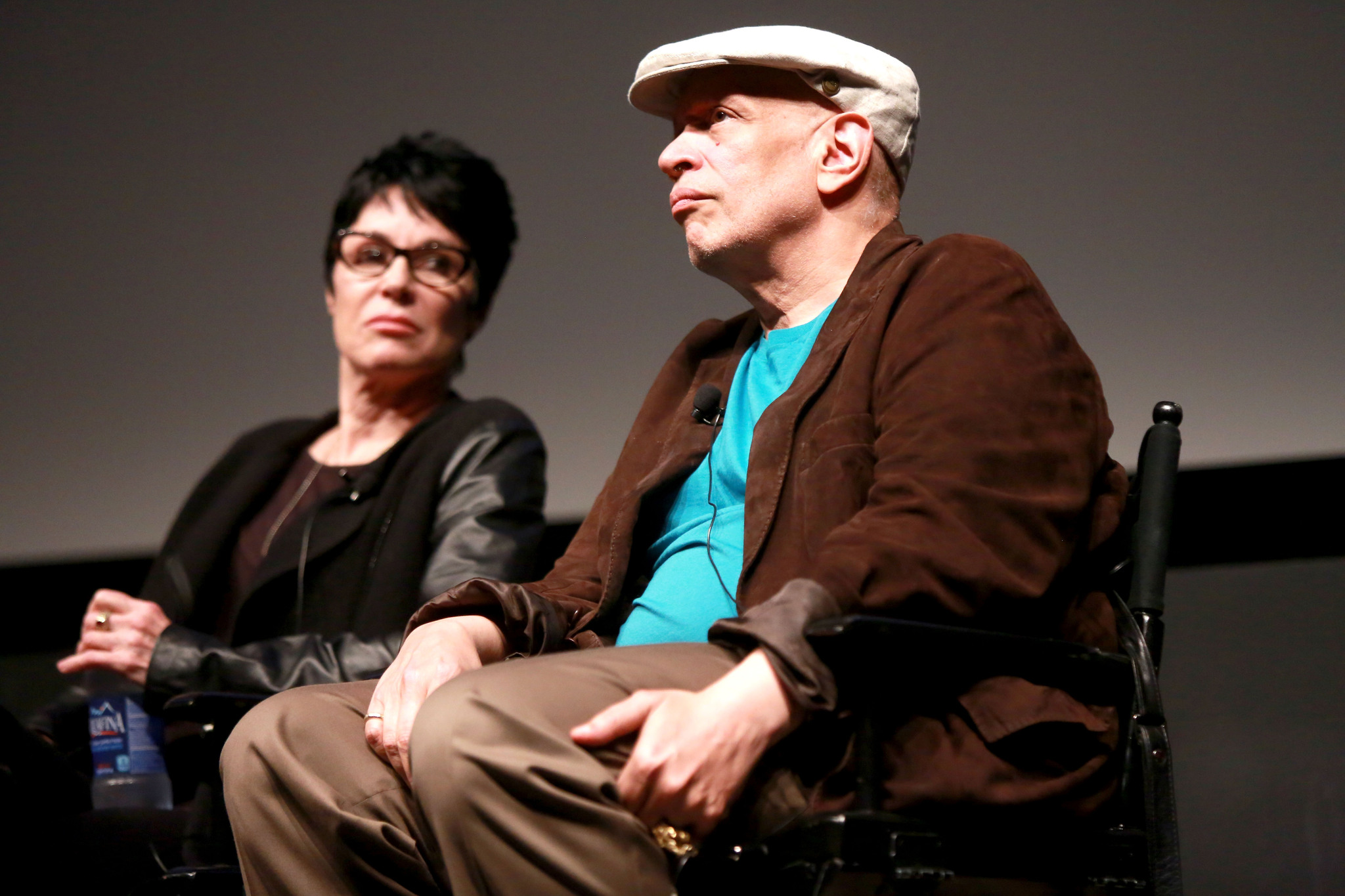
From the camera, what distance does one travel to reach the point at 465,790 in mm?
1126

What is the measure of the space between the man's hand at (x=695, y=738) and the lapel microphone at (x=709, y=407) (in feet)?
1.86

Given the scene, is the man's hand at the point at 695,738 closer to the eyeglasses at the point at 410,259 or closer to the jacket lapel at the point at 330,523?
the jacket lapel at the point at 330,523

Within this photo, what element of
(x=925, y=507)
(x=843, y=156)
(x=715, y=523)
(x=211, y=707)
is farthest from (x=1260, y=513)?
(x=211, y=707)

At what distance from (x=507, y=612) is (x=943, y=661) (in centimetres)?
57

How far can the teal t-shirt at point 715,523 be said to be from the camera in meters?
1.54

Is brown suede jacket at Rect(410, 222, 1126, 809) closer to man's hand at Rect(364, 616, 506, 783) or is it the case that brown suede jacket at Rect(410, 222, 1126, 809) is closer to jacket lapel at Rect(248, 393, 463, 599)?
man's hand at Rect(364, 616, 506, 783)

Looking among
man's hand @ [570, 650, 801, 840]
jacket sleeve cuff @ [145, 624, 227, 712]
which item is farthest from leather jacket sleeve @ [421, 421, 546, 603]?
man's hand @ [570, 650, 801, 840]

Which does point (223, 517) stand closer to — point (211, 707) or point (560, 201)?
point (211, 707)

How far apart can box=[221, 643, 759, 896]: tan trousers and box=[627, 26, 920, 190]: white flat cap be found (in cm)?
78

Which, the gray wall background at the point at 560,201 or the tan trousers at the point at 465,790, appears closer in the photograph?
the tan trousers at the point at 465,790

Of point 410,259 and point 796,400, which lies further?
point 410,259

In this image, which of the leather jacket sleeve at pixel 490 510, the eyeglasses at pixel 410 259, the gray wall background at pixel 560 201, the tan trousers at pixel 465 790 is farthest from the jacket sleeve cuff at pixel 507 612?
the gray wall background at pixel 560 201

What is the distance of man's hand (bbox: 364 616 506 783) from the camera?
139 centimetres

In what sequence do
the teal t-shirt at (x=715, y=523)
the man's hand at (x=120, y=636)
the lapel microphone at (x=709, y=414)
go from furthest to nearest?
1. the man's hand at (x=120, y=636)
2. the lapel microphone at (x=709, y=414)
3. the teal t-shirt at (x=715, y=523)
